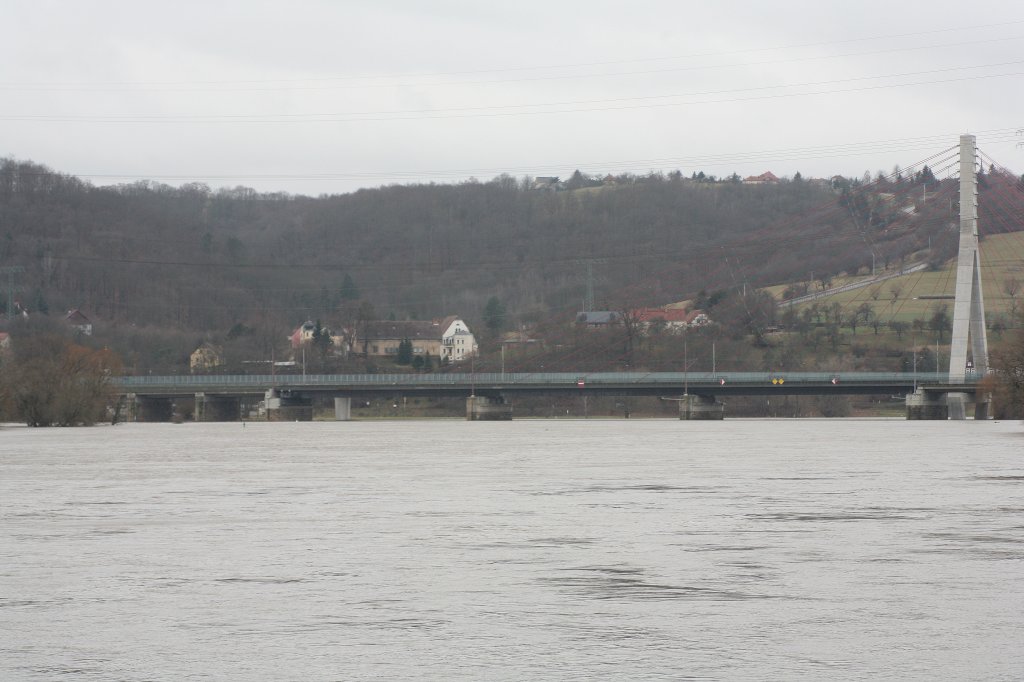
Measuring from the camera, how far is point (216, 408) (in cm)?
16638

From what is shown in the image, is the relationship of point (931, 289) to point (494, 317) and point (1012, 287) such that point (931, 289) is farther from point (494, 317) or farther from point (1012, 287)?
point (494, 317)

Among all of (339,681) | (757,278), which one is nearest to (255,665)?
(339,681)

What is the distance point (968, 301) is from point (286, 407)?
74.7m

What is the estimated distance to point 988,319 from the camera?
155 meters

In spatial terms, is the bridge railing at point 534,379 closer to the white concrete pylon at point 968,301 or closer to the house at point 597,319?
the white concrete pylon at point 968,301

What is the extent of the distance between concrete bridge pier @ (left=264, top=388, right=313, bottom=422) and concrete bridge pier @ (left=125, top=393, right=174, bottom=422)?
1412cm

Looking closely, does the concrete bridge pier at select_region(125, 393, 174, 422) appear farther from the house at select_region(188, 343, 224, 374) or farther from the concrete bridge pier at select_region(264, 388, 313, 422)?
the house at select_region(188, 343, 224, 374)

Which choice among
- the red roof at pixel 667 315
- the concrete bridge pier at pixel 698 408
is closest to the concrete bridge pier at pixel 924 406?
the concrete bridge pier at pixel 698 408

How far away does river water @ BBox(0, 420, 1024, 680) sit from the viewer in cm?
1491

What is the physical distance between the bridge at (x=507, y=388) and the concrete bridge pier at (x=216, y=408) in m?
0.12

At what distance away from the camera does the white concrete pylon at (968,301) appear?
404 ft

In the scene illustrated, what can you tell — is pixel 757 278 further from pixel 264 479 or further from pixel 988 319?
pixel 264 479

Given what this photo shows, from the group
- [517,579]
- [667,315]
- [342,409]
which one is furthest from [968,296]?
[517,579]

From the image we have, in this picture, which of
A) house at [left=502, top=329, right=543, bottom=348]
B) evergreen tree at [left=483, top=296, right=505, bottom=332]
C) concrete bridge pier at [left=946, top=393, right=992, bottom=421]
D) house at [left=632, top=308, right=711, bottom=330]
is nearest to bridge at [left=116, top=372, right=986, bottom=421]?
concrete bridge pier at [left=946, top=393, right=992, bottom=421]
